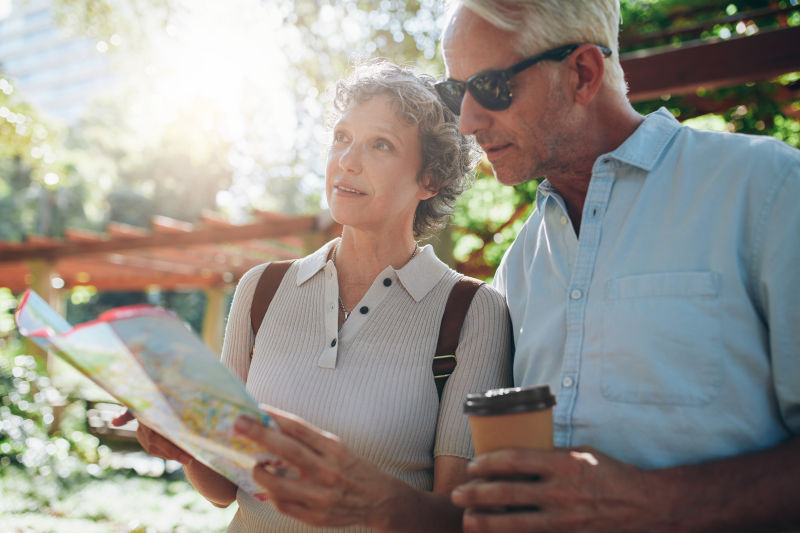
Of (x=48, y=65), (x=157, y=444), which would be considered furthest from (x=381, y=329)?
(x=48, y=65)

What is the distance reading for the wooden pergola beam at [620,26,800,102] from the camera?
11.9ft

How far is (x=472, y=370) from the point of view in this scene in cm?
183

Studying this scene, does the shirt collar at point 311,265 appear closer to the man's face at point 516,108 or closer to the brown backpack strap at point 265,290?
the brown backpack strap at point 265,290

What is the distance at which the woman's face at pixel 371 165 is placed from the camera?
6.99ft

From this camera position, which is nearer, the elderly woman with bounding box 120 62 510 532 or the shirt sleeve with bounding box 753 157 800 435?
the shirt sleeve with bounding box 753 157 800 435

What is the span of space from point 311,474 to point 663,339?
79 cm

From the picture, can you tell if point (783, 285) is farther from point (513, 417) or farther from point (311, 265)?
point (311, 265)

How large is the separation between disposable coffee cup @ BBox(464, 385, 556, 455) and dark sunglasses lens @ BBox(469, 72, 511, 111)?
85 centimetres

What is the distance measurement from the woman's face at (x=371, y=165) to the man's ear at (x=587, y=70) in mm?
638

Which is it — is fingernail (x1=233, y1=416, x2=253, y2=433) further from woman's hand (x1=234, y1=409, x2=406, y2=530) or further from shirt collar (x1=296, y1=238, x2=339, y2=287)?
shirt collar (x1=296, y1=238, x2=339, y2=287)

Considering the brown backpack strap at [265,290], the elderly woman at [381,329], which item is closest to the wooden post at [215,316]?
the brown backpack strap at [265,290]

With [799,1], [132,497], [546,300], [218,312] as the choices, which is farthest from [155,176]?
[546,300]

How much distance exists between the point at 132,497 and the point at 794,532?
772 cm

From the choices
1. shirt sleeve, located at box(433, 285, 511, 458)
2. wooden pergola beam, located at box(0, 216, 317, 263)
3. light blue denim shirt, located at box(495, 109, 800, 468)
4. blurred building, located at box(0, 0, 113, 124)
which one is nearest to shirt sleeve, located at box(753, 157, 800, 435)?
light blue denim shirt, located at box(495, 109, 800, 468)
